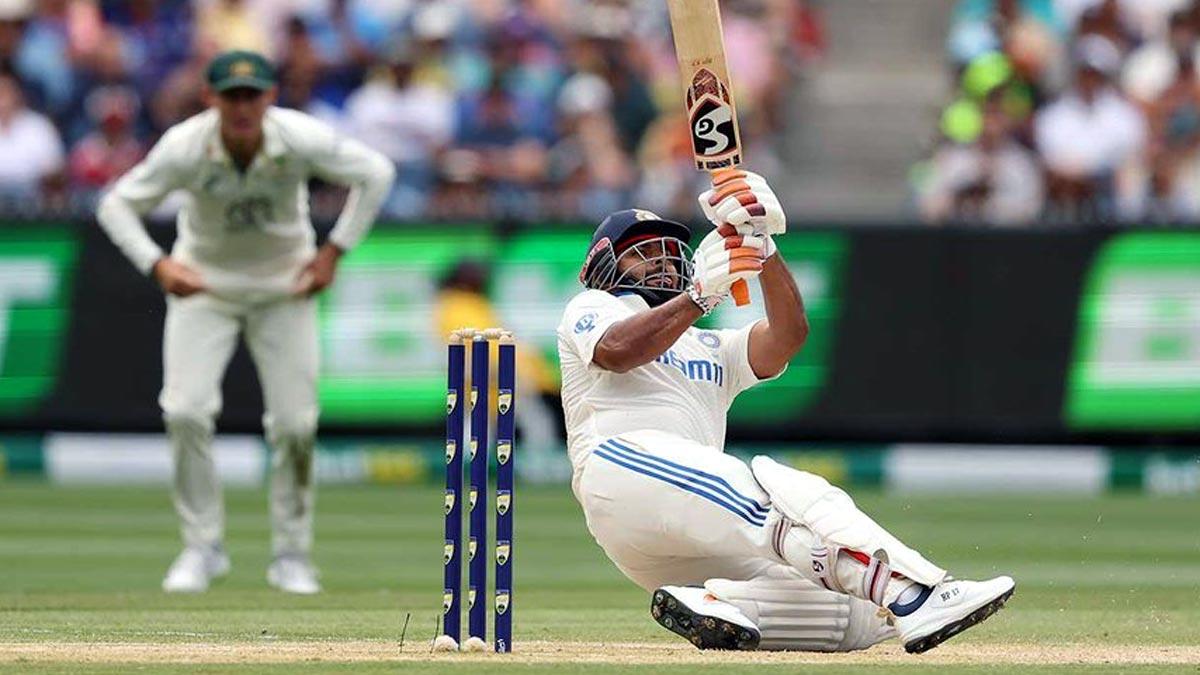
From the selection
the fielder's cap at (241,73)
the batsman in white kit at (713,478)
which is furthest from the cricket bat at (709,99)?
the fielder's cap at (241,73)

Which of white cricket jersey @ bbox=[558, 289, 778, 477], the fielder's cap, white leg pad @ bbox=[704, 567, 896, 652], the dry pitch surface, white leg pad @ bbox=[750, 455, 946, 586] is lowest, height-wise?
the dry pitch surface

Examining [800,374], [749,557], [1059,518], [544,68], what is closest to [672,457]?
[749,557]

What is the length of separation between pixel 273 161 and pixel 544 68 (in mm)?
7494

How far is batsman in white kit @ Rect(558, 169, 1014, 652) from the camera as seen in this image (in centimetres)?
696

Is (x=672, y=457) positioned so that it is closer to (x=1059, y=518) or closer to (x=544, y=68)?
(x=1059, y=518)

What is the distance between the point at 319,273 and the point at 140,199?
808 mm

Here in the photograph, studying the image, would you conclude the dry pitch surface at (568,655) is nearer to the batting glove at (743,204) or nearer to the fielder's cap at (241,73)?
the batting glove at (743,204)

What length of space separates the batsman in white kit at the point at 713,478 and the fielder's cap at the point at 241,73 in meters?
3.02

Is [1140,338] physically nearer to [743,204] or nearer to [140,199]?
[140,199]

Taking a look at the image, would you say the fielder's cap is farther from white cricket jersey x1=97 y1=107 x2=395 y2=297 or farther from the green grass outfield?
the green grass outfield

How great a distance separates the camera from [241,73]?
10.3 meters

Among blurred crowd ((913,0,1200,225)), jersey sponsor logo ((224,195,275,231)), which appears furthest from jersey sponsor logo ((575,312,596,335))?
blurred crowd ((913,0,1200,225))

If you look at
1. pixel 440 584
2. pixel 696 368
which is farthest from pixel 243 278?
pixel 696 368

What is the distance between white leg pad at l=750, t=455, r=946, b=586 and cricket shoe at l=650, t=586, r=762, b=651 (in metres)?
0.27
